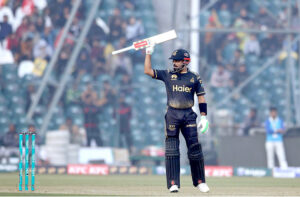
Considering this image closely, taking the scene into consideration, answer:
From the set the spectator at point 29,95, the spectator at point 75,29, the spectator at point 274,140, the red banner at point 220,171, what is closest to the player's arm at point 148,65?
the red banner at point 220,171

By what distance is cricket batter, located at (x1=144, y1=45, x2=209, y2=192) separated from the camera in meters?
9.62

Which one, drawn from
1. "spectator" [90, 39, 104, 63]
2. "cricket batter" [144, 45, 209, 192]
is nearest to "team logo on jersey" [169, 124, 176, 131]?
"cricket batter" [144, 45, 209, 192]

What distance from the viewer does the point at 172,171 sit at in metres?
9.63

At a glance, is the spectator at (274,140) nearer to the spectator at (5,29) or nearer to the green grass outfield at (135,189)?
the green grass outfield at (135,189)

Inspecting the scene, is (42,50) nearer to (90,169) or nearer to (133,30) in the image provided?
(133,30)

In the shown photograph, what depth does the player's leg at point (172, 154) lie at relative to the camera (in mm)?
9633

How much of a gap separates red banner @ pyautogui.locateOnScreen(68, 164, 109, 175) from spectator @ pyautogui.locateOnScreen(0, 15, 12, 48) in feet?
18.8

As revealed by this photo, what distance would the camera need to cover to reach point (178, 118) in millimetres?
9586

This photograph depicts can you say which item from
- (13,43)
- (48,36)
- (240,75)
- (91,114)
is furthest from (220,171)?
(13,43)

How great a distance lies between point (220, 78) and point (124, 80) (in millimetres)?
3283

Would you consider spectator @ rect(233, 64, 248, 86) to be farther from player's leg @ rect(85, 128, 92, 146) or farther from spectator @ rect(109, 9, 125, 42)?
player's leg @ rect(85, 128, 92, 146)

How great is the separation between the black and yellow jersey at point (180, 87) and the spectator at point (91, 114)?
472 inches

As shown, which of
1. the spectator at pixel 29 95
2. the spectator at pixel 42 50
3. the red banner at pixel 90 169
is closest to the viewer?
the red banner at pixel 90 169

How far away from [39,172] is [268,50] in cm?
1133
